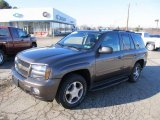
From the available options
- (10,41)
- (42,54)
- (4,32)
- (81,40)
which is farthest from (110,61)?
(4,32)

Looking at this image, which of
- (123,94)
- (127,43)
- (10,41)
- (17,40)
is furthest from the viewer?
(17,40)

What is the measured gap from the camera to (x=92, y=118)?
448 cm

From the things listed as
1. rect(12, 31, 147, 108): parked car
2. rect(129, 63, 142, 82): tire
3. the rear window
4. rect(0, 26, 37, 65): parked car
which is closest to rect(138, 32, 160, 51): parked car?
rect(129, 63, 142, 82): tire

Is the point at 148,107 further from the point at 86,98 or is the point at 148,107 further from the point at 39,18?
the point at 39,18

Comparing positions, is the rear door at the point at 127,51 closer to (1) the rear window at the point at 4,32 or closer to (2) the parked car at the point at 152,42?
(1) the rear window at the point at 4,32

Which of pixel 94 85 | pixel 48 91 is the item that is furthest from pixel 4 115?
pixel 94 85

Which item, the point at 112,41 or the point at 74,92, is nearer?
the point at 74,92

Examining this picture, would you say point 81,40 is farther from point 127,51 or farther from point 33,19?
point 33,19

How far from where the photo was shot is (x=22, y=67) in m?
4.72

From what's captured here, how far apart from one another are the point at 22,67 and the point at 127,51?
11.0ft

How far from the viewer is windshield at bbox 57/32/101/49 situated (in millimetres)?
5450

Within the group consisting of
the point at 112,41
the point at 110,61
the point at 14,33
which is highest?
the point at 14,33

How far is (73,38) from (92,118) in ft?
8.34

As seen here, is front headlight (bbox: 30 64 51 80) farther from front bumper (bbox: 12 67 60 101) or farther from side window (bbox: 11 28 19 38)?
side window (bbox: 11 28 19 38)
